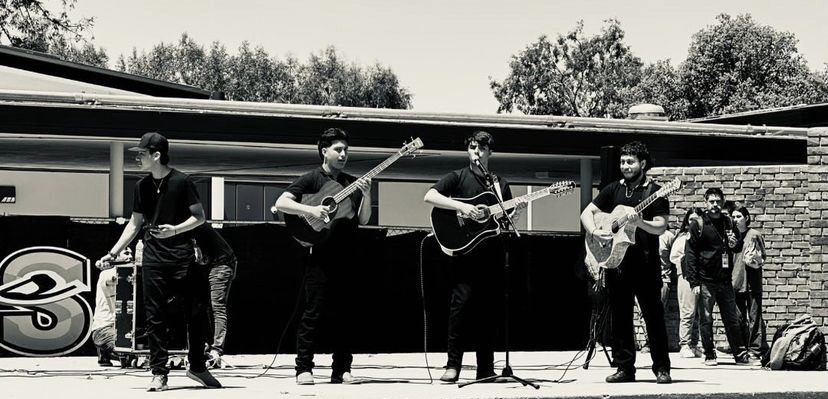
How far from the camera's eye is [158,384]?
1024 centimetres

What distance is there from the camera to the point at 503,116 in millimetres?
16875

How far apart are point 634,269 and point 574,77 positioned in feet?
→ 199

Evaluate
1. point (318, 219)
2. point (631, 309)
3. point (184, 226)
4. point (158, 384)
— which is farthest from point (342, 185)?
point (631, 309)

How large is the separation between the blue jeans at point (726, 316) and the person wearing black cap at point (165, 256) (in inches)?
241

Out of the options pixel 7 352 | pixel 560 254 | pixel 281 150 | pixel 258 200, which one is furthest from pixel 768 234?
pixel 258 200

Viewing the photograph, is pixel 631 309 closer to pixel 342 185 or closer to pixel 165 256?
pixel 342 185

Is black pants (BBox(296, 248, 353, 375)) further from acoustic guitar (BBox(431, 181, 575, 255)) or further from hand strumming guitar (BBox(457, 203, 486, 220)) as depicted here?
hand strumming guitar (BBox(457, 203, 486, 220))

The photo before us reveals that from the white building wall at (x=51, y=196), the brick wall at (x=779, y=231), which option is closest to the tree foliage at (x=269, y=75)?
the white building wall at (x=51, y=196)

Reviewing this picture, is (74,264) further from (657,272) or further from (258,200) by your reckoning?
(258,200)

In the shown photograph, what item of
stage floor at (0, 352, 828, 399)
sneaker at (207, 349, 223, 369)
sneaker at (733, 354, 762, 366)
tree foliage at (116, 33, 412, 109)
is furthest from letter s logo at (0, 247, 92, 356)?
tree foliage at (116, 33, 412, 109)

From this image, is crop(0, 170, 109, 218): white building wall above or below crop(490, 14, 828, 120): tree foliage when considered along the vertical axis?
below

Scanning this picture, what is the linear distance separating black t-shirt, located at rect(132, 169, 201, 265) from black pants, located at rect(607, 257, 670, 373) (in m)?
3.53

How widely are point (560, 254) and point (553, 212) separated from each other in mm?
14999

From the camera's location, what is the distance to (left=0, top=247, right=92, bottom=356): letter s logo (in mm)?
14703
